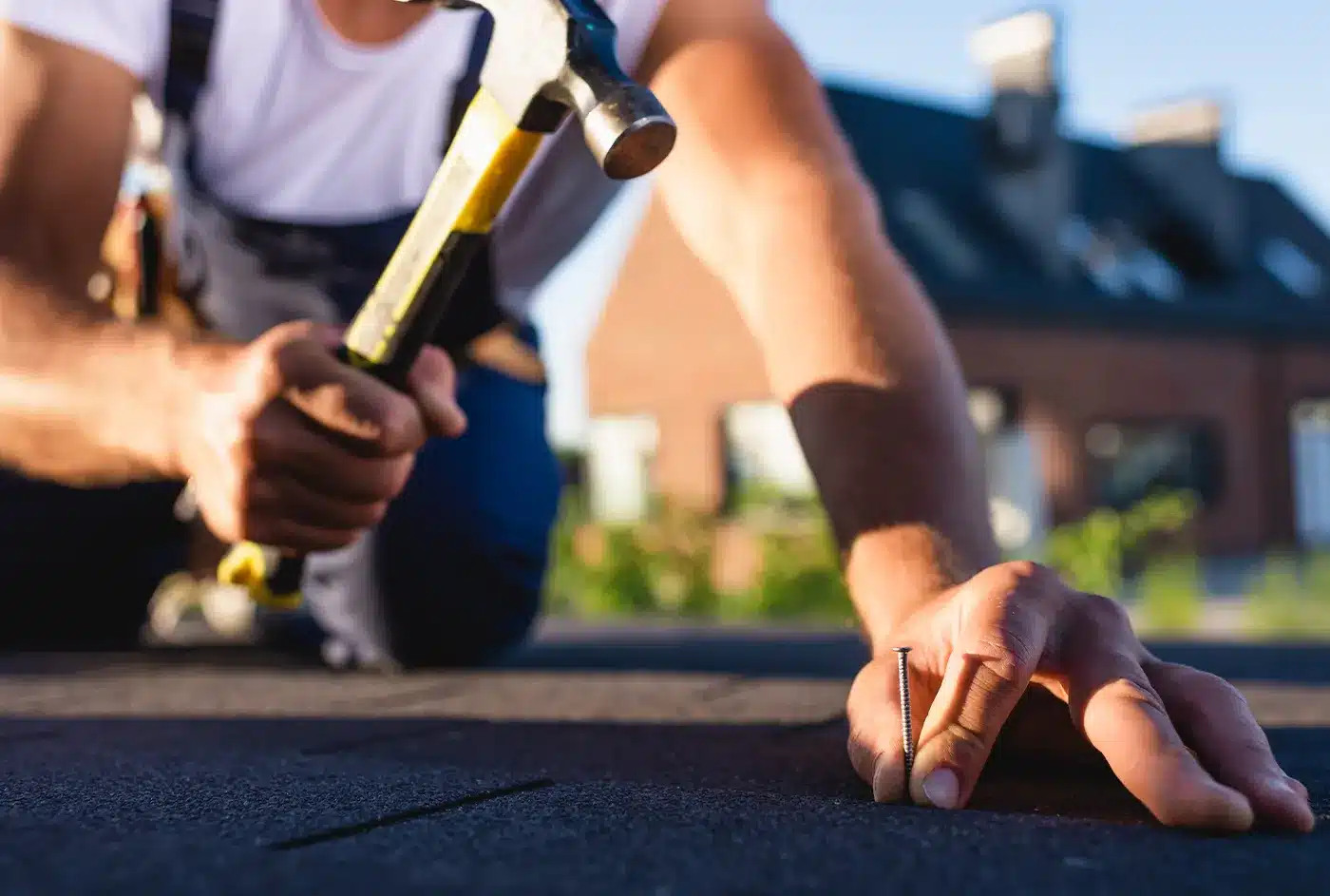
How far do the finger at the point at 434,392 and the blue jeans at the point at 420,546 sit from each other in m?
1.05

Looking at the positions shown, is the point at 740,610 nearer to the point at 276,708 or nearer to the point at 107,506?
the point at 107,506

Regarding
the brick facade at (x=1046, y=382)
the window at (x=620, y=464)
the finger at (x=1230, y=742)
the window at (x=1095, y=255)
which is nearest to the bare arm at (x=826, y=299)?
the finger at (x=1230, y=742)

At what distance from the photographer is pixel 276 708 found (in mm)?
1608

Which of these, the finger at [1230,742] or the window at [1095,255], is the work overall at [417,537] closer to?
the finger at [1230,742]

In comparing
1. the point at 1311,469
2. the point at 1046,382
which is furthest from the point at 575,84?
the point at 1311,469

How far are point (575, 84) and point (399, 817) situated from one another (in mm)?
554

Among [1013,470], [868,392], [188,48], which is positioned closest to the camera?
[868,392]

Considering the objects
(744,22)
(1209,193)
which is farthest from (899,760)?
(1209,193)

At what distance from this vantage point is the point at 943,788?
35.3 inches

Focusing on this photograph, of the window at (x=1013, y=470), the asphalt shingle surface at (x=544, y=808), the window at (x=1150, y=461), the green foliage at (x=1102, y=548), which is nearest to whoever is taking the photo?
the asphalt shingle surface at (x=544, y=808)

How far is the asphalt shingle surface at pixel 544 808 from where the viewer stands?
72 centimetres

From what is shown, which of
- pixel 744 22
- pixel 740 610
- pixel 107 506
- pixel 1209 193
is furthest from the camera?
pixel 1209 193

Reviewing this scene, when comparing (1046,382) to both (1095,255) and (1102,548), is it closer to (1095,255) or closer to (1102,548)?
(1095,255)

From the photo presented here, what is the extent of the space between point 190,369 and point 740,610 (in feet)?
22.2
